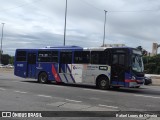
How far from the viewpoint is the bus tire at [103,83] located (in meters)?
20.9

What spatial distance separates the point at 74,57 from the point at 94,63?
6.21 feet

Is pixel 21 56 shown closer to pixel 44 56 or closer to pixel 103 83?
pixel 44 56

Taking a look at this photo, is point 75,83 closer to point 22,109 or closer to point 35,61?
point 35,61

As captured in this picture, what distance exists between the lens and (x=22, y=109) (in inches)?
440

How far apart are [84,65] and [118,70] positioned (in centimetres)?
281

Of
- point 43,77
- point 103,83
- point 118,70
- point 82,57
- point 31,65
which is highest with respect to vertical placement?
point 82,57

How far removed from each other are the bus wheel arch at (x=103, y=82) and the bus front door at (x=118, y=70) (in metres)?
0.44

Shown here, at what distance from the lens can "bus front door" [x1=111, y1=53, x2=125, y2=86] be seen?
2016cm


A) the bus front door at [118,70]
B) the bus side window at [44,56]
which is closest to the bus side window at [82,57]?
the bus front door at [118,70]

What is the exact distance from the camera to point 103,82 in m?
21.2

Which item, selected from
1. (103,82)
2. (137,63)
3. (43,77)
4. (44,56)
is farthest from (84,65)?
(43,77)

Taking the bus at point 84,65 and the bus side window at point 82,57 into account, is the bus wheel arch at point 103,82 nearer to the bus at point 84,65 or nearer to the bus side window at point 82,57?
the bus at point 84,65

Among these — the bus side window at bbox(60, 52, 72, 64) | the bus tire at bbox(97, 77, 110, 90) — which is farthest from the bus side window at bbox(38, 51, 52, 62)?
the bus tire at bbox(97, 77, 110, 90)

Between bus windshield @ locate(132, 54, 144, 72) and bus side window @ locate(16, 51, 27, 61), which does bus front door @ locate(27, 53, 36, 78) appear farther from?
Result: bus windshield @ locate(132, 54, 144, 72)
